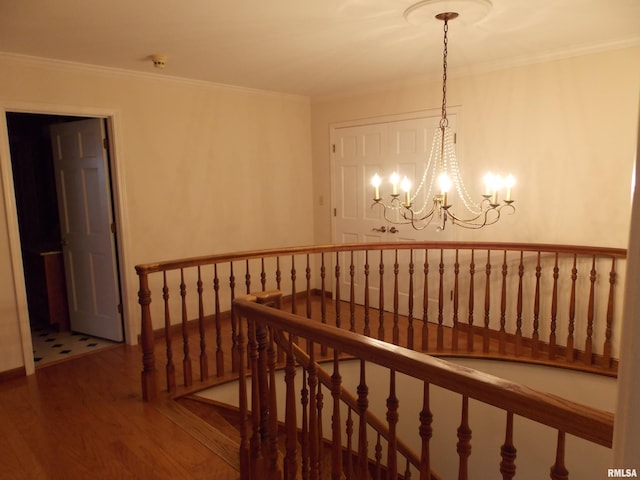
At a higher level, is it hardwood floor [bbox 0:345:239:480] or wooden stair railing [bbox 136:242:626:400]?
wooden stair railing [bbox 136:242:626:400]

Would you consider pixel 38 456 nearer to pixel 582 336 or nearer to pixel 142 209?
pixel 142 209

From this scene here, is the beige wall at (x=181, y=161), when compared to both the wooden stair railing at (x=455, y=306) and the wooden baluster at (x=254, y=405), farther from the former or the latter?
the wooden baluster at (x=254, y=405)

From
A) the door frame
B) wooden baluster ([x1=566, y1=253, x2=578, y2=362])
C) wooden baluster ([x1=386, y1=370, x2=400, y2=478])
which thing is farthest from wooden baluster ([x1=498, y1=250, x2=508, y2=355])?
the door frame

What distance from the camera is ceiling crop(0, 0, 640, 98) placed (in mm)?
2410

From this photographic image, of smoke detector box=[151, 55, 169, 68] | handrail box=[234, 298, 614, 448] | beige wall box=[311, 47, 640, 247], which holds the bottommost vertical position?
handrail box=[234, 298, 614, 448]

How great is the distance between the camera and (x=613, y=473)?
60 centimetres

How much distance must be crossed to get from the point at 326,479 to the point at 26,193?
4.68 m

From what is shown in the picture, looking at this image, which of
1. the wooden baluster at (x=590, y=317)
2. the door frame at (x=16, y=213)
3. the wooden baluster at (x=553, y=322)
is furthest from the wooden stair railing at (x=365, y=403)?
the door frame at (x=16, y=213)

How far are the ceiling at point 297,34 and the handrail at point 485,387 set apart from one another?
189 centimetres

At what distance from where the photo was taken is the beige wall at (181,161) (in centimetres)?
327

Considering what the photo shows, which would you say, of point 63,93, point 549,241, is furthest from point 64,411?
point 549,241

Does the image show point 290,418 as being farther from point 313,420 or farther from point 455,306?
point 455,306

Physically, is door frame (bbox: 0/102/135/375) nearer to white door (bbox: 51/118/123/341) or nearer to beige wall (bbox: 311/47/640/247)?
white door (bbox: 51/118/123/341)

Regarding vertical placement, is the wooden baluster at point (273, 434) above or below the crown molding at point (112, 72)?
below
